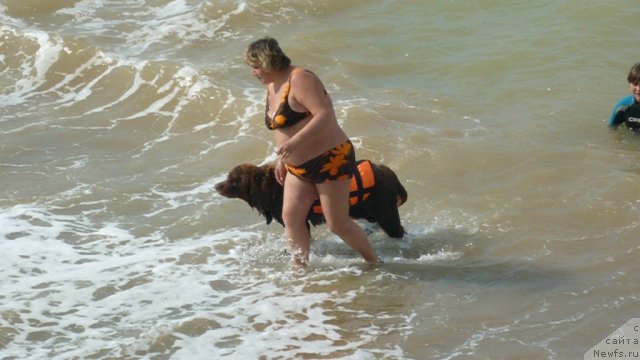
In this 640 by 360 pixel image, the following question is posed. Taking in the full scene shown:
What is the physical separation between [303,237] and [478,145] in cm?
313

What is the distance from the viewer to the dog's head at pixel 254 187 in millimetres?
7770

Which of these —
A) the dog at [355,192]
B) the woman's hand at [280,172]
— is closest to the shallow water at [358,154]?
the dog at [355,192]

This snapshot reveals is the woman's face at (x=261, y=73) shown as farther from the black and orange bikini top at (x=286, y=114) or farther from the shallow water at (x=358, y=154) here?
the shallow water at (x=358, y=154)

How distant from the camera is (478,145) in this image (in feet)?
33.0

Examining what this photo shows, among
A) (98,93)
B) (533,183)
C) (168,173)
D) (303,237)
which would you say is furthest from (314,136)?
(98,93)

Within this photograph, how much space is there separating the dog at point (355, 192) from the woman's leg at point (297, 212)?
0.58 feet

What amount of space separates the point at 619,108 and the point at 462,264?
10.9ft

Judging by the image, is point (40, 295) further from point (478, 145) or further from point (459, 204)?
point (478, 145)

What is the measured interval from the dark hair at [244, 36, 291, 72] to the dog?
3.91 ft

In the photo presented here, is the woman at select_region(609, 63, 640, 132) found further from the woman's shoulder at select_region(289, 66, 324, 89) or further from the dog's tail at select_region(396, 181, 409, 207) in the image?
the woman's shoulder at select_region(289, 66, 324, 89)

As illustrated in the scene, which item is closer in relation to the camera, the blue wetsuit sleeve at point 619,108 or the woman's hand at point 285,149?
the woman's hand at point 285,149

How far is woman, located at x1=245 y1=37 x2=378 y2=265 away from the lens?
6719 millimetres

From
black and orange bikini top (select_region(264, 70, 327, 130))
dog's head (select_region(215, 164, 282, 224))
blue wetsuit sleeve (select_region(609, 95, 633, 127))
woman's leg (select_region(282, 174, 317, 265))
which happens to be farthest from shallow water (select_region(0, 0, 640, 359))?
black and orange bikini top (select_region(264, 70, 327, 130))

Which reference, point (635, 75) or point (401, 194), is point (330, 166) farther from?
point (635, 75)
